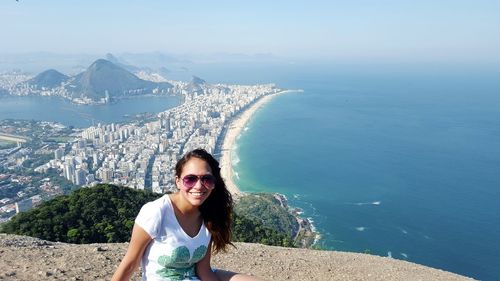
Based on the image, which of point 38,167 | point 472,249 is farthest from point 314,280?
point 38,167

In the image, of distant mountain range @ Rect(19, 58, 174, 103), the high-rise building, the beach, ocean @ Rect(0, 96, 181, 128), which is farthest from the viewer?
distant mountain range @ Rect(19, 58, 174, 103)

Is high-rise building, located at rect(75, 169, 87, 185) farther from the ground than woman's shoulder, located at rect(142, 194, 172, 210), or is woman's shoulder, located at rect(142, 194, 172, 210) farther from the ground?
woman's shoulder, located at rect(142, 194, 172, 210)

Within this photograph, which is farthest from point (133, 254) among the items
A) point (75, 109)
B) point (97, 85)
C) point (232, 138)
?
point (97, 85)

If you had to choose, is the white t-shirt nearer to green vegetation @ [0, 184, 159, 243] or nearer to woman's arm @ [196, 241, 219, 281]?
woman's arm @ [196, 241, 219, 281]

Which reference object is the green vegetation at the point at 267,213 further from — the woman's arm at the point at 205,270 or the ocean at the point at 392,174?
the woman's arm at the point at 205,270

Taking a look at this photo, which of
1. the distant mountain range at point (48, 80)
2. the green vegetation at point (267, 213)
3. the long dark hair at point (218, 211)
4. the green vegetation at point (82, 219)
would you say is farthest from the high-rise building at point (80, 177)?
the distant mountain range at point (48, 80)

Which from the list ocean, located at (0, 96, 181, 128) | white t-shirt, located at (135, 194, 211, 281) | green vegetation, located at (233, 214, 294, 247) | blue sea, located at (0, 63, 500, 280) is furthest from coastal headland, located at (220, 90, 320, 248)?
ocean, located at (0, 96, 181, 128)

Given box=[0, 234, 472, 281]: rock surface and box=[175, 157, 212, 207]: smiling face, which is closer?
box=[175, 157, 212, 207]: smiling face
